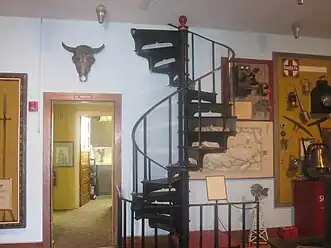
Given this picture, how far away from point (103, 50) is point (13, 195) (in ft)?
7.20

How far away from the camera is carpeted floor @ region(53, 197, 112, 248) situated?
5819 millimetres

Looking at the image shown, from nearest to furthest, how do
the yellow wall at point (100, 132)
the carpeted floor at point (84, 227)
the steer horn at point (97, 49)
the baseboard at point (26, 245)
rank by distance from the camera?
1. the baseboard at point (26, 245)
2. the steer horn at point (97, 49)
3. the carpeted floor at point (84, 227)
4. the yellow wall at point (100, 132)

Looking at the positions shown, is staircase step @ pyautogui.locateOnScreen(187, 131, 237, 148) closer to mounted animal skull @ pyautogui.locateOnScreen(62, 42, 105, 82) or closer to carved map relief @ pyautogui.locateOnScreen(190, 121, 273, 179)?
carved map relief @ pyautogui.locateOnScreen(190, 121, 273, 179)

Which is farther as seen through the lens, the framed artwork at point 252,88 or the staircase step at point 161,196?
the framed artwork at point 252,88

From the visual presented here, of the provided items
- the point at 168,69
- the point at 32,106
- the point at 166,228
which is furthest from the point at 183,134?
the point at 32,106

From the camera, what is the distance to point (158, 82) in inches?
218

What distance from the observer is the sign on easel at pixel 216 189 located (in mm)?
4277

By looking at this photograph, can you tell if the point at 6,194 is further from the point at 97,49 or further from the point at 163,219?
the point at 97,49

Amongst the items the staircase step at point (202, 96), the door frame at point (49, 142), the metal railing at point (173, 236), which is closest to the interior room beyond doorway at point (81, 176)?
the door frame at point (49, 142)

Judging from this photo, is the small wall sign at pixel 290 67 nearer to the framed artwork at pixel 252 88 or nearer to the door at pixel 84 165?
the framed artwork at pixel 252 88

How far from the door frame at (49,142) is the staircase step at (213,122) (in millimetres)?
1065

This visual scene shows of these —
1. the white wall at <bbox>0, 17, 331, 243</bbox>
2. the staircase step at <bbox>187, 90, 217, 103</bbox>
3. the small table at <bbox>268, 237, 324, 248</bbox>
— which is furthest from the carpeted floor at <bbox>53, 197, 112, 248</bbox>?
the small table at <bbox>268, 237, 324, 248</bbox>

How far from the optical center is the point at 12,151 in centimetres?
512

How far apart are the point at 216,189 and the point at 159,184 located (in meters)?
0.72
